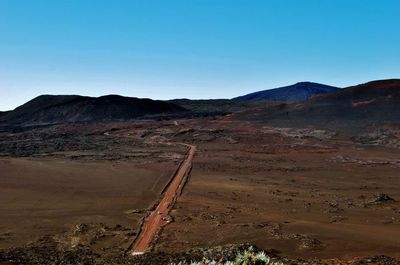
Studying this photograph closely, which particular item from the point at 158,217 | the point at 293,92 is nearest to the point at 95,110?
the point at 158,217

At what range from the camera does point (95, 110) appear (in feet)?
272

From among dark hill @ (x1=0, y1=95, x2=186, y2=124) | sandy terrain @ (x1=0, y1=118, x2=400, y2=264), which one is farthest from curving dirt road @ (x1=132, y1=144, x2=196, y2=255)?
dark hill @ (x1=0, y1=95, x2=186, y2=124)

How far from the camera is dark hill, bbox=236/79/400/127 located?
47.4 meters

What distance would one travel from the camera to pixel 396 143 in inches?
1485

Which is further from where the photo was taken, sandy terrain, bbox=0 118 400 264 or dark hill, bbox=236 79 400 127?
dark hill, bbox=236 79 400 127

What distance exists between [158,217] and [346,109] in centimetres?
4098

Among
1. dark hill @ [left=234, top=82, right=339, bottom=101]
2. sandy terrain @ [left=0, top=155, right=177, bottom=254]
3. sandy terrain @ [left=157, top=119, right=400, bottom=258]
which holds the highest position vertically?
dark hill @ [left=234, top=82, right=339, bottom=101]

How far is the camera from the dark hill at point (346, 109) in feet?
155

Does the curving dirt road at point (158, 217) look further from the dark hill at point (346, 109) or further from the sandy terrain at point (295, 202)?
the dark hill at point (346, 109)

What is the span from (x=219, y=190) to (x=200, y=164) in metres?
8.71

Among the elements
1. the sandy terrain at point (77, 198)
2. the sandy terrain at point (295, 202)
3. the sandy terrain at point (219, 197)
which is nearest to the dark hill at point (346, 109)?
the sandy terrain at point (219, 197)

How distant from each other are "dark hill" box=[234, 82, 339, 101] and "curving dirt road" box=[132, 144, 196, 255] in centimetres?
12986

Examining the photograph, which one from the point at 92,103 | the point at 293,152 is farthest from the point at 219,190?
the point at 92,103

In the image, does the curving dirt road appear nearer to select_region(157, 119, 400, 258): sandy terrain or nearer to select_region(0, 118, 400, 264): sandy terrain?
select_region(0, 118, 400, 264): sandy terrain
